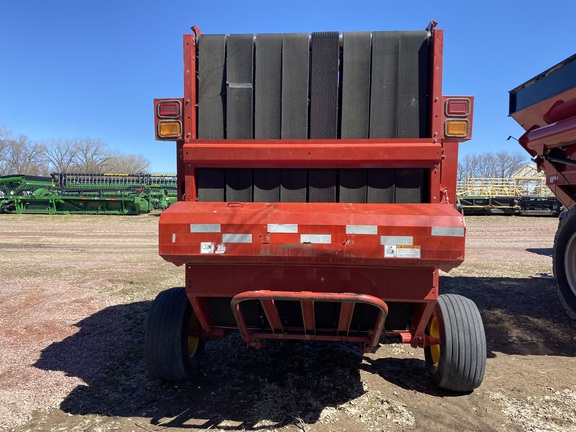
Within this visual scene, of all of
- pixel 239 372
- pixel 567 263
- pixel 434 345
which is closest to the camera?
pixel 434 345

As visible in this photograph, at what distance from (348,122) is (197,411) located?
237 centimetres

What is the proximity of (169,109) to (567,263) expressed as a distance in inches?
191

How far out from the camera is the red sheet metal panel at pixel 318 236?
2330 mm

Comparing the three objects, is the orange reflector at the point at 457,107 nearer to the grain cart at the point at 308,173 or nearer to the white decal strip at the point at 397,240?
the grain cart at the point at 308,173

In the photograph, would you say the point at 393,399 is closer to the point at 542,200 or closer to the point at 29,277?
the point at 29,277

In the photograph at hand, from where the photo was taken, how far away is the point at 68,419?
274 cm

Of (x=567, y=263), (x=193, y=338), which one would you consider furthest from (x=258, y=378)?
(x=567, y=263)

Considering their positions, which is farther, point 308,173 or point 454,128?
point 308,173


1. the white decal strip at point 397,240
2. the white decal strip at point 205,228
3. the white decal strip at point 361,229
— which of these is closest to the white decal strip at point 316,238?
the white decal strip at point 361,229

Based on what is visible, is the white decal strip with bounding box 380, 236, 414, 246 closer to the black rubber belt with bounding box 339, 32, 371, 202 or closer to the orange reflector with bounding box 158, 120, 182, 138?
the black rubber belt with bounding box 339, 32, 371, 202

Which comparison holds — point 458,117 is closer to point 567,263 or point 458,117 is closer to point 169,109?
point 169,109

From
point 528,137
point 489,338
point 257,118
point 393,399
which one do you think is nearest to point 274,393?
point 393,399

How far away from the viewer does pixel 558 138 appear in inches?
170

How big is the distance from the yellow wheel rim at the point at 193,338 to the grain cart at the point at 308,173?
0.22m
